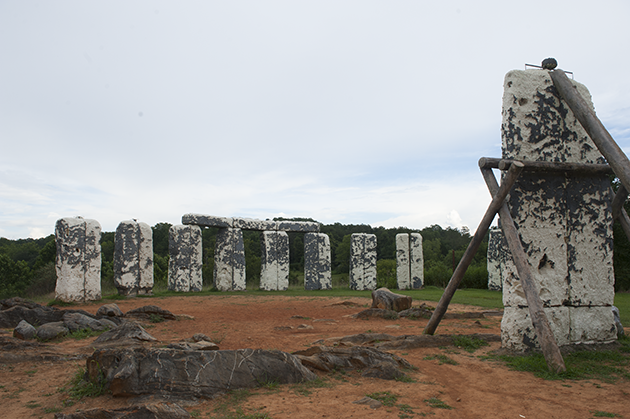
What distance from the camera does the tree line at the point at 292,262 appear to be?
683 inches

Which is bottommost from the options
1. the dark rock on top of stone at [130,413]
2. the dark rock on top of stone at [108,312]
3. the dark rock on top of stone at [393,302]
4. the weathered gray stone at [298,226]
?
the dark rock on top of stone at [393,302]

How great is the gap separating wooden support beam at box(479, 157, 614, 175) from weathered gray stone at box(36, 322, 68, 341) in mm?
6410

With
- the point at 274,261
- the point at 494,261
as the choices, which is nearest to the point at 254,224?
the point at 274,261

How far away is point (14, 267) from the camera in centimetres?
1964

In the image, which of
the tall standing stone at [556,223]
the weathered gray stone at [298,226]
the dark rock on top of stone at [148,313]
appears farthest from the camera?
the weathered gray stone at [298,226]

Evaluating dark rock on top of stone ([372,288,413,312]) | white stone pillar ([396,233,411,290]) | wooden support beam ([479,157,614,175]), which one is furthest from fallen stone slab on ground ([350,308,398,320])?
white stone pillar ([396,233,411,290])

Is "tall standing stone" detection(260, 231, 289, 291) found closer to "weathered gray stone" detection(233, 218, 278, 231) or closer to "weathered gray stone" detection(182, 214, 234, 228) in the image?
"weathered gray stone" detection(233, 218, 278, 231)

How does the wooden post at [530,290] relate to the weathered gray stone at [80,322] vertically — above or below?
above

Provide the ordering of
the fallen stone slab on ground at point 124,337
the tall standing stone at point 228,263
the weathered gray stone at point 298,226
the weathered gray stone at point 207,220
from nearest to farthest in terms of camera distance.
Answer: the fallen stone slab on ground at point 124,337 < the weathered gray stone at point 207,220 < the tall standing stone at point 228,263 < the weathered gray stone at point 298,226

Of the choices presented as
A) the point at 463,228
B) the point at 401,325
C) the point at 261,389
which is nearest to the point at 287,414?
the point at 261,389

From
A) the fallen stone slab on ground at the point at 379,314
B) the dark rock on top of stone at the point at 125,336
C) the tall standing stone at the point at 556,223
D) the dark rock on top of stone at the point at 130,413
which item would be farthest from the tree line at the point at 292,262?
the dark rock on top of stone at the point at 130,413

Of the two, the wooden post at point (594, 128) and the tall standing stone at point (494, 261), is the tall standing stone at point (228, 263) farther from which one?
the wooden post at point (594, 128)

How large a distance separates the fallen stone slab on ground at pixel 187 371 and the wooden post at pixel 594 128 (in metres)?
3.82

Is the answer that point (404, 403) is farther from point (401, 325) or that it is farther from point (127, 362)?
point (401, 325)
